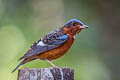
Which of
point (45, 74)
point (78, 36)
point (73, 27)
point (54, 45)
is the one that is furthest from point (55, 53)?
point (78, 36)

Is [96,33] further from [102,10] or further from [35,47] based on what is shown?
[35,47]

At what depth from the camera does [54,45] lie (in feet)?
24.7

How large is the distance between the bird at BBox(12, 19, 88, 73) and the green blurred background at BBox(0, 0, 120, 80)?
3.97m

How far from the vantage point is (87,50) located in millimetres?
13266

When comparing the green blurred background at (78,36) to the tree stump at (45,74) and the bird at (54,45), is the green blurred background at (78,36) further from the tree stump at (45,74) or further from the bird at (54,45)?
the tree stump at (45,74)

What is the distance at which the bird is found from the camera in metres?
7.37

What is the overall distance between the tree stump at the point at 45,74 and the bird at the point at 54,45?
2.54 feet

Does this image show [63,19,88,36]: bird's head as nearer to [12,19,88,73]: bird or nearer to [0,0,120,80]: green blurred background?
[12,19,88,73]: bird

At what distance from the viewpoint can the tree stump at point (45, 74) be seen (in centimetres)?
635

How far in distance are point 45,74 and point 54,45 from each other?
4.02 ft

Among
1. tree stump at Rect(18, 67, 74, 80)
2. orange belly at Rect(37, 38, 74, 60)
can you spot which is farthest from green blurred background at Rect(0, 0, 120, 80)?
tree stump at Rect(18, 67, 74, 80)

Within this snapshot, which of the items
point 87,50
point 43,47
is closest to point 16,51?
point 87,50

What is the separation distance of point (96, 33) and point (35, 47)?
5953 millimetres

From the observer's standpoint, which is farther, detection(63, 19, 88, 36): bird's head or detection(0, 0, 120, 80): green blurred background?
detection(0, 0, 120, 80): green blurred background
